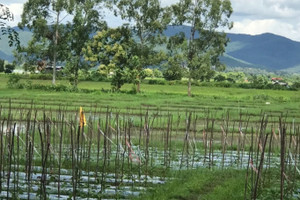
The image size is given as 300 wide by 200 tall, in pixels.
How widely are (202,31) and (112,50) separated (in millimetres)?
8759

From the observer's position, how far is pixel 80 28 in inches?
2003

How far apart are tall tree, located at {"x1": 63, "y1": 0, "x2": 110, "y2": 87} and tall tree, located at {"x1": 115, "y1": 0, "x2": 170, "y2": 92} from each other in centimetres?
234

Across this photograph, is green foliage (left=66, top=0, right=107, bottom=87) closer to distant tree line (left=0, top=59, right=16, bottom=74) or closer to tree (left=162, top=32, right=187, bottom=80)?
tree (left=162, top=32, right=187, bottom=80)

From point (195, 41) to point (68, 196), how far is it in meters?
42.2

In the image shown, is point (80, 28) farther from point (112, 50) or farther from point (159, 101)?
point (159, 101)

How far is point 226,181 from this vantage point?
38.8 ft

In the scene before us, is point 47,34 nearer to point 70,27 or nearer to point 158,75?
point 70,27

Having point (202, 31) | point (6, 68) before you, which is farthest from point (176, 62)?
point (6, 68)

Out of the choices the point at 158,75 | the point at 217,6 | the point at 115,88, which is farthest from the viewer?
the point at 158,75

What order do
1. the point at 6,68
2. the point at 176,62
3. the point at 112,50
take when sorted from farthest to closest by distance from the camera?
the point at 6,68
the point at 112,50
the point at 176,62

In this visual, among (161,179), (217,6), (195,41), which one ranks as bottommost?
(161,179)

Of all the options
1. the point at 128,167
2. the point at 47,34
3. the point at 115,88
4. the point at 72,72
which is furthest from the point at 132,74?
the point at 128,167

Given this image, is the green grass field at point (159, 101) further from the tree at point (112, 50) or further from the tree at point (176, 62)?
the tree at point (112, 50)

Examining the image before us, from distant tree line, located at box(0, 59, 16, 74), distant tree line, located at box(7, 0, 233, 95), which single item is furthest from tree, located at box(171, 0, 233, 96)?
distant tree line, located at box(0, 59, 16, 74)
